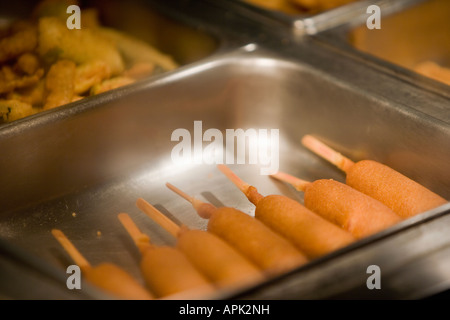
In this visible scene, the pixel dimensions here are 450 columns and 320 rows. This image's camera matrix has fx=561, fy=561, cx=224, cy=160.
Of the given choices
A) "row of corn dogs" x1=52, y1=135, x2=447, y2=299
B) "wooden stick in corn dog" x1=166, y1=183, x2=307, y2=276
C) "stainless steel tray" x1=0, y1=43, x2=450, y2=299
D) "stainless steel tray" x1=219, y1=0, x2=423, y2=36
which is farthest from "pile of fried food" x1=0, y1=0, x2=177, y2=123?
"wooden stick in corn dog" x1=166, y1=183, x2=307, y2=276

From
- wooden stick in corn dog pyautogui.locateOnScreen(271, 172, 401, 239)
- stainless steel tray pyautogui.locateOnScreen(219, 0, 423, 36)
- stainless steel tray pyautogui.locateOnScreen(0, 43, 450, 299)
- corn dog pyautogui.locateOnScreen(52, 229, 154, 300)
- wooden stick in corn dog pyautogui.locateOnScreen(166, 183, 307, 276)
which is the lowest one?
corn dog pyautogui.locateOnScreen(52, 229, 154, 300)

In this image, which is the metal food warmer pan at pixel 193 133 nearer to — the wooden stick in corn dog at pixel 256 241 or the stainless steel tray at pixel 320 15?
the stainless steel tray at pixel 320 15

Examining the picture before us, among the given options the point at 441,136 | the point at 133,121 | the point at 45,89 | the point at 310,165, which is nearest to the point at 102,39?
the point at 45,89

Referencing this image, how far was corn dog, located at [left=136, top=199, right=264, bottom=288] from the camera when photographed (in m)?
1.03

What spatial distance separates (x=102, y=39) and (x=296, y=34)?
2.25ft

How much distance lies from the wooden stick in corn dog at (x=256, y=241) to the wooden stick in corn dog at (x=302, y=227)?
1.3 inches

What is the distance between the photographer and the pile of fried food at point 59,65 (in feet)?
5.74

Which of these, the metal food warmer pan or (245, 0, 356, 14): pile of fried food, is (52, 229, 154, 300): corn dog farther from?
(245, 0, 356, 14): pile of fried food

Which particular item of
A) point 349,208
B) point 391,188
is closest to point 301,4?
point 391,188

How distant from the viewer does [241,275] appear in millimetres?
1033

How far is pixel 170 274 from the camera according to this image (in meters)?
1.06

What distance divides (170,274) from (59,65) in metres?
1.01

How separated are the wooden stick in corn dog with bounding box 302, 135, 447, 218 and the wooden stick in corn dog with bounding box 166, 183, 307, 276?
0.35 meters

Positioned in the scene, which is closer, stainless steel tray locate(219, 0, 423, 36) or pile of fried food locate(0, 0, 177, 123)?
pile of fried food locate(0, 0, 177, 123)
